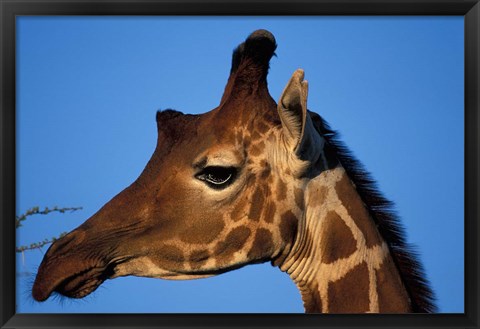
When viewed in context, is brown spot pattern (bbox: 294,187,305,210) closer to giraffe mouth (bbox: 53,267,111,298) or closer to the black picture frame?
the black picture frame

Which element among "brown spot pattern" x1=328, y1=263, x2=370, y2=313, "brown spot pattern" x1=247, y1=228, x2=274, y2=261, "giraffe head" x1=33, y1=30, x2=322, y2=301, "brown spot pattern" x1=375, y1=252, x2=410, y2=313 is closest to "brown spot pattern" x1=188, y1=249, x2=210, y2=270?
"giraffe head" x1=33, y1=30, x2=322, y2=301

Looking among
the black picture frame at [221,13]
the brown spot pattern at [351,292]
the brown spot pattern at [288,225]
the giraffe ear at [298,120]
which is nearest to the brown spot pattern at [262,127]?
the giraffe ear at [298,120]

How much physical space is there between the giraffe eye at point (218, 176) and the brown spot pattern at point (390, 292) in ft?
4.75

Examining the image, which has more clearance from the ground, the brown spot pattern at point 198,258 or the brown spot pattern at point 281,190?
the brown spot pattern at point 281,190

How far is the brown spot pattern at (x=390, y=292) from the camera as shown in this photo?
15.6 feet

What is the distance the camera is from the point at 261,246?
16.3 ft

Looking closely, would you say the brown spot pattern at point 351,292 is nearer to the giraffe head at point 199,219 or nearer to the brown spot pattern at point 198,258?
the giraffe head at point 199,219

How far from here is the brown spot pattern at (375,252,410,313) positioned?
477cm

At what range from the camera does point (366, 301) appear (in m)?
4.77

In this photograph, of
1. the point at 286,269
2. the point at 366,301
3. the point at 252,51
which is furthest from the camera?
the point at 252,51

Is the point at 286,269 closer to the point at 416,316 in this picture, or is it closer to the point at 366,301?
the point at 366,301

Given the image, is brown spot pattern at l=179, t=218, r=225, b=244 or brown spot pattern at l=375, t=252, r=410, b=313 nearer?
brown spot pattern at l=375, t=252, r=410, b=313
